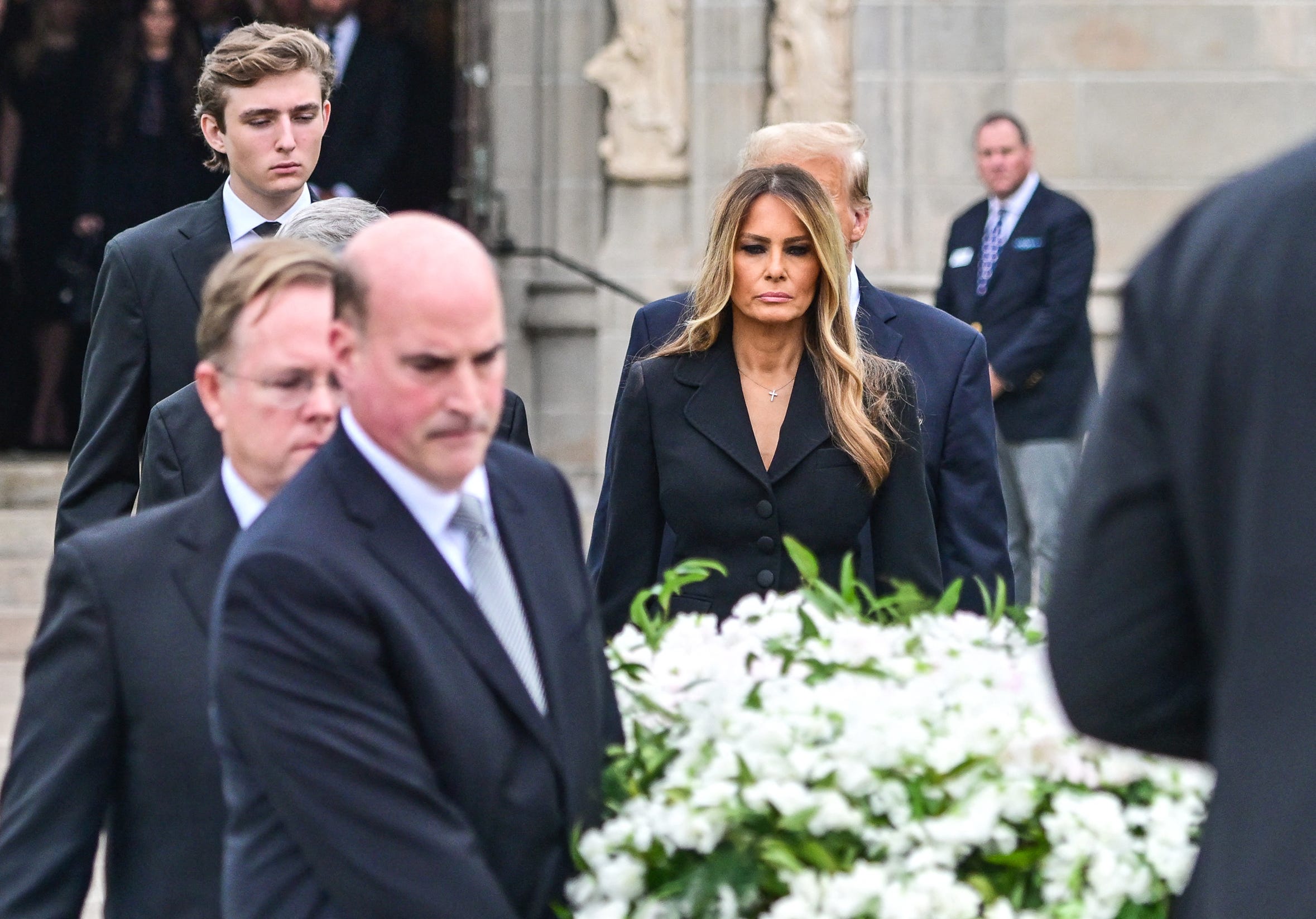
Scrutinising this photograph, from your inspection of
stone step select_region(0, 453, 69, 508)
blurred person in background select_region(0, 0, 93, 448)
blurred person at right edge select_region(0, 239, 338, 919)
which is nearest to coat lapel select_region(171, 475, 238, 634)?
blurred person at right edge select_region(0, 239, 338, 919)

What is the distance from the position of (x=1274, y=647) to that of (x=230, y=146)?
3.18m

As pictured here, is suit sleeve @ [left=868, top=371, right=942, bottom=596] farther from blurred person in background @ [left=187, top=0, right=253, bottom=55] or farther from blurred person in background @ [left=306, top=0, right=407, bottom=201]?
blurred person in background @ [left=187, top=0, right=253, bottom=55]

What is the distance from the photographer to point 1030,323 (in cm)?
870

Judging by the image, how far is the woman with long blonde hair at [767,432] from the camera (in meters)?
4.37

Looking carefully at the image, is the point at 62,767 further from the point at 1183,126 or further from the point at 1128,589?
the point at 1183,126

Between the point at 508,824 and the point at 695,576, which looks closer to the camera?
the point at 508,824

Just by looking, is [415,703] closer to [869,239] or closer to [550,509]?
[550,509]

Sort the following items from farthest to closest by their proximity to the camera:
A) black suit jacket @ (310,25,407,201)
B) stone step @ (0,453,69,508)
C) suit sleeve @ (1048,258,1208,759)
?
1. black suit jacket @ (310,25,407,201)
2. stone step @ (0,453,69,508)
3. suit sleeve @ (1048,258,1208,759)

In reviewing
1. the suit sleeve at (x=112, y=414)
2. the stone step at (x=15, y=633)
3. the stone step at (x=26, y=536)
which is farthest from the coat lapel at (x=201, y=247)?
the stone step at (x=26, y=536)

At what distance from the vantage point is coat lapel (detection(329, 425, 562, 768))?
2371 mm

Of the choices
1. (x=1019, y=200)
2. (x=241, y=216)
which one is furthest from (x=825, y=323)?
(x=1019, y=200)

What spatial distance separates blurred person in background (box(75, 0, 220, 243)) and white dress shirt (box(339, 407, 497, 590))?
9.13m

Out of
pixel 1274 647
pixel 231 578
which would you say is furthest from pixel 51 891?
pixel 1274 647

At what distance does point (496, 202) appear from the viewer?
11.7m
